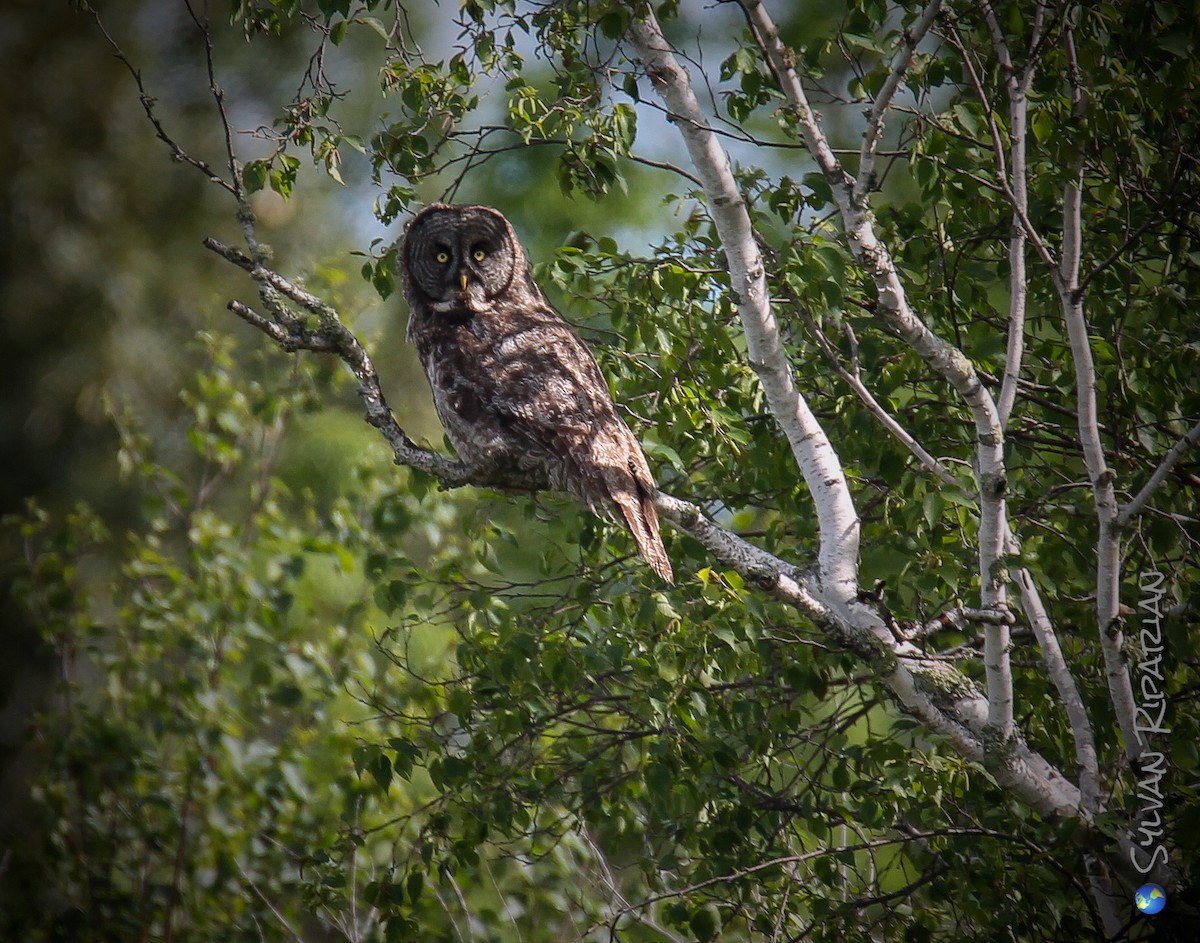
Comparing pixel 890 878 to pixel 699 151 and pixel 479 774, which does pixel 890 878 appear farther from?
pixel 699 151

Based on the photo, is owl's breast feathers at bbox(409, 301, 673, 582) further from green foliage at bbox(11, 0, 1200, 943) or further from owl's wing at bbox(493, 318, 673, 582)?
green foliage at bbox(11, 0, 1200, 943)

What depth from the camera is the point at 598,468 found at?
354cm

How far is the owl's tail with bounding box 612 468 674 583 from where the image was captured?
337 centimetres

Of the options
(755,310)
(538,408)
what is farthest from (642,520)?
(755,310)

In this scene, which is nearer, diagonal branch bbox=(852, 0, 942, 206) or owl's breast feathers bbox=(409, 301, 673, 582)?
diagonal branch bbox=(852, 0, 942, 206)

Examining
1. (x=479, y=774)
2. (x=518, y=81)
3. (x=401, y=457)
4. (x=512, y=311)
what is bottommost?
(x=479, y=774)

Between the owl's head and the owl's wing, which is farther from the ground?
the owl's head

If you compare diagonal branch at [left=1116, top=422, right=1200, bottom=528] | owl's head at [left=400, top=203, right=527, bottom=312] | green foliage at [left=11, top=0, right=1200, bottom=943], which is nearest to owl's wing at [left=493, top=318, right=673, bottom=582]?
green foliage at [left=11, top=0, right=1200, bottom=943]

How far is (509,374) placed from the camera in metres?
4.03

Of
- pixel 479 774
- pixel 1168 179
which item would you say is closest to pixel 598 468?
pixel 479 774

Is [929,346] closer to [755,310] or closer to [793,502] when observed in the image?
[755,310]

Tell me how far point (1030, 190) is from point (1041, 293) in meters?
0.34

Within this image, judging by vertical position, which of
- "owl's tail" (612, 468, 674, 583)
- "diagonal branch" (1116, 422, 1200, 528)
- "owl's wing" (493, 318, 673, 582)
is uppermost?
"owl's wing" (493, 318, 673, 582)

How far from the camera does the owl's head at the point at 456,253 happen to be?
4.55m
